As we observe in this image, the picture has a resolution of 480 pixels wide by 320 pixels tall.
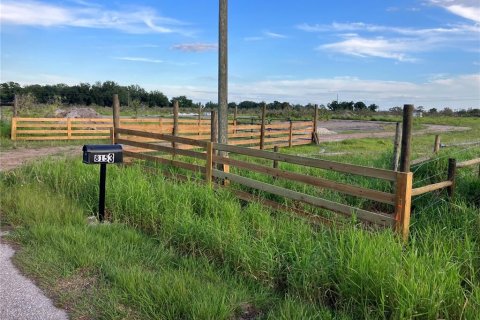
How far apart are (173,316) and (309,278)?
49.4 inches

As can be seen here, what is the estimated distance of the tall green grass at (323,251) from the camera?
133 inches

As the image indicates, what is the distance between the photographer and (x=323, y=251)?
169 inches

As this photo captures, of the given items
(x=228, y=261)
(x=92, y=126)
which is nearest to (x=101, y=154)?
(x=228, y=261)

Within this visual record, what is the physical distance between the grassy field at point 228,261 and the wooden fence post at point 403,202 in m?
0.20

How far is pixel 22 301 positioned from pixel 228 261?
1868mm

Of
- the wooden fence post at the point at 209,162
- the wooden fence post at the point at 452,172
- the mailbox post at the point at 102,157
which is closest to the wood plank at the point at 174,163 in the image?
the wooden fence post at the point at 209,162

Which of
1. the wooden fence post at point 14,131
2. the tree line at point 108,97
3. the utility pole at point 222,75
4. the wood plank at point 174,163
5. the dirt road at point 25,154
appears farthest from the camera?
the tree line at point 108,97

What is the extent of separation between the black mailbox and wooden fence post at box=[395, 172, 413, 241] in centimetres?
367

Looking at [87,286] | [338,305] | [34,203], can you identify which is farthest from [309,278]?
[34,203]

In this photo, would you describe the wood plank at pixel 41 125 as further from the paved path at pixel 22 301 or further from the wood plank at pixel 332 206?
the paved path at pixel 22 301

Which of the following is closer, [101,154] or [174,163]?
[101,154]

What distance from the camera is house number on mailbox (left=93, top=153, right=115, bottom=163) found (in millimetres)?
5938

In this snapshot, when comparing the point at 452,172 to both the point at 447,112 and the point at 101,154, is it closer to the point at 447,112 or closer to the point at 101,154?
the point at 101,154

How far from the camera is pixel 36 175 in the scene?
8.24m
